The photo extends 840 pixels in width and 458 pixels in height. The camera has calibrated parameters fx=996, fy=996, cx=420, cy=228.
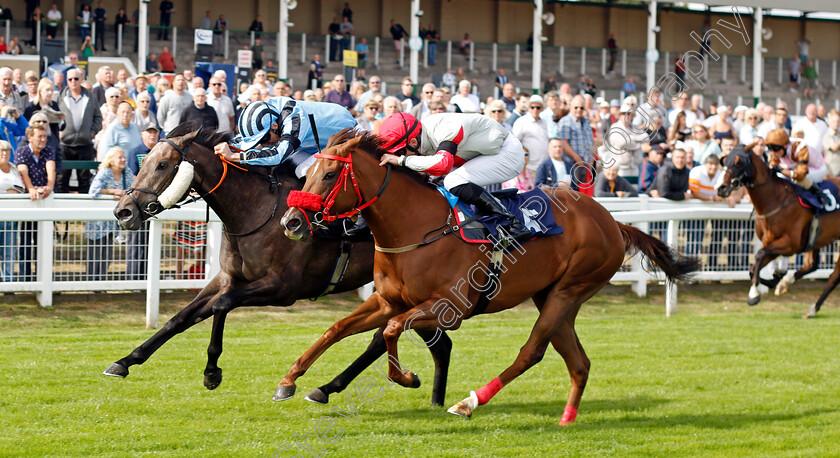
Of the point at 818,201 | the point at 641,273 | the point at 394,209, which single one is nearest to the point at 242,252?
the point at 394,209

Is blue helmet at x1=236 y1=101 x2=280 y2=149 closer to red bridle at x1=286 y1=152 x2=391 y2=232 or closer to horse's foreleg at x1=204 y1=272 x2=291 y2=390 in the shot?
horse's foreleg at x1=204 y1=272 x2=291 y2=390

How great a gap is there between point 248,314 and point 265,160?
9.87 ft

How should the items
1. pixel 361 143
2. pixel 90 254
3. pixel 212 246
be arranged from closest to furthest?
pixel 361 143, pixel 90 254, pixel 212 246

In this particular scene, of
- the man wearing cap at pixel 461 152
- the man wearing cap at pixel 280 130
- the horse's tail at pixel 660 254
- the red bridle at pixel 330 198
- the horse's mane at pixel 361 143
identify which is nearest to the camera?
the red bridle at pixel 330 198

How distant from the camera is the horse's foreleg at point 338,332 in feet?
16.4

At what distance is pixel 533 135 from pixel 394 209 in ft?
17.7

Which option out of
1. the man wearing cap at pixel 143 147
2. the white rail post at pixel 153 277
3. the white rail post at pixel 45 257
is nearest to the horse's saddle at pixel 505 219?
the white rail post at pixel 153 277

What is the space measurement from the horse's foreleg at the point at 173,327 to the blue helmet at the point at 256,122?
0.83 meters

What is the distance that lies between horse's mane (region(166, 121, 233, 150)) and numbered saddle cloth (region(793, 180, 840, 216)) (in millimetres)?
6642

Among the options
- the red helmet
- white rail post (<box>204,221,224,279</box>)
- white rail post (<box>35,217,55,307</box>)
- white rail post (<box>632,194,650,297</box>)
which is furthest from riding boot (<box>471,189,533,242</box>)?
white rail post (<box>632,194,650,297</box>)

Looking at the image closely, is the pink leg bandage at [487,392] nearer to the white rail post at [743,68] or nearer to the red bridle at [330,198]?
the red bridle at [330,198]

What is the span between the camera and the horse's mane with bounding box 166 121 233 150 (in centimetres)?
569

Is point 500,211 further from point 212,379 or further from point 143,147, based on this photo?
point 143,147

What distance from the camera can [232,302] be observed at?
214 inches
